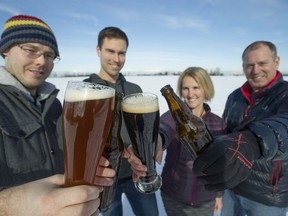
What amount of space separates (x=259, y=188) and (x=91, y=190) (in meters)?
2.47

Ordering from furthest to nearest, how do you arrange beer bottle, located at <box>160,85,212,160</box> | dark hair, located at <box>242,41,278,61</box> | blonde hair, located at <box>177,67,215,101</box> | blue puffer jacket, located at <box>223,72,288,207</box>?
1. dark hair, located at <box>242,41,278,61</box>
2. blonde hair, located at <box>177,67,215,101</box>
3. blue puffer jacket, located at <box>223,72,288,207</box>
4. beer bottle, located at <box>160,85,212,160</box>

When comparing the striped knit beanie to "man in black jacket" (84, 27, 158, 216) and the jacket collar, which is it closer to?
the jacket collar

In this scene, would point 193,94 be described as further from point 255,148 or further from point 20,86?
point 20,86

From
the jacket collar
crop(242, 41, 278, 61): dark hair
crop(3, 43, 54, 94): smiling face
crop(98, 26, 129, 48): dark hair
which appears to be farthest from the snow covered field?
crop(242, 41, 278, 61): dark hair

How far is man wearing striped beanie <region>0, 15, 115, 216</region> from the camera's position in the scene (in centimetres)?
151

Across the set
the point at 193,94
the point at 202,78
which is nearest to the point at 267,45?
the point at 202,78

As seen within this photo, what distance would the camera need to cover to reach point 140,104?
4.18ft

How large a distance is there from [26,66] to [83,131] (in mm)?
1619

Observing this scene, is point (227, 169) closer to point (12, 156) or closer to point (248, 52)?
point (12, 156)

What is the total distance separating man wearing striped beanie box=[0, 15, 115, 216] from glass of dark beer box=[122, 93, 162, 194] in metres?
0.25

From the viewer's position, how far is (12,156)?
1505mm

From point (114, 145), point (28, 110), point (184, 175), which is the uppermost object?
point (28, 110)

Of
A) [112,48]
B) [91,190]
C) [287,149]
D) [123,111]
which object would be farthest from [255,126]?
[112,48]

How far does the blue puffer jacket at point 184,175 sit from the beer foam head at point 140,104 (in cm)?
102
